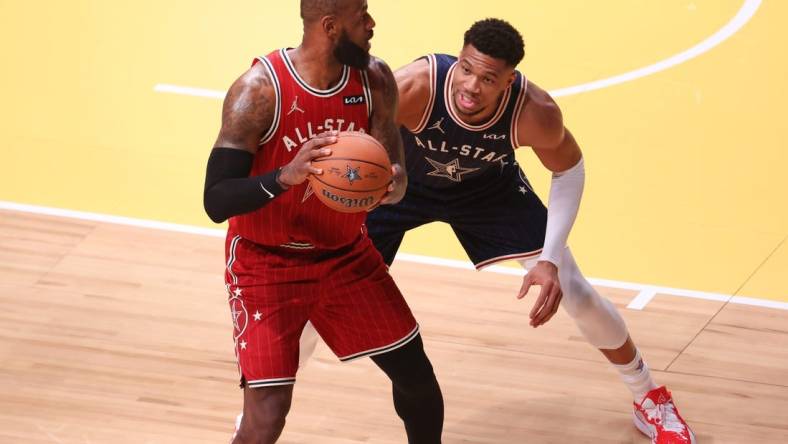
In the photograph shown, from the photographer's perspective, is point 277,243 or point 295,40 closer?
point 277,243

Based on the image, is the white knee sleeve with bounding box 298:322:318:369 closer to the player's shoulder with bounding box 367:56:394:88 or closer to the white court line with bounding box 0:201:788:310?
the player's shoulder with bounding box 367:56:394:88

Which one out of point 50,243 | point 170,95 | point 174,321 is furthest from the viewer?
point 170,95

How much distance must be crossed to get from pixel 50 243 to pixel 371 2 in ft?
14.4

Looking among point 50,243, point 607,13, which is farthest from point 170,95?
point 607,13

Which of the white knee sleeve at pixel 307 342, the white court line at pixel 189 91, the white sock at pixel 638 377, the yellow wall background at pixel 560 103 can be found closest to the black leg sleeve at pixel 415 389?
the white knee sleeve at pixel 307 342

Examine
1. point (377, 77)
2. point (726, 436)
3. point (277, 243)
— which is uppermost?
point (377, 77)

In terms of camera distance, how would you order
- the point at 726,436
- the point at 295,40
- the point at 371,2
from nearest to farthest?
1. the point at 726,436
2. the point at 295,40
3. the point at 371,2

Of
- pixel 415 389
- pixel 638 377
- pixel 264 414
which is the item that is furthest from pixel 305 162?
pixel 638 377

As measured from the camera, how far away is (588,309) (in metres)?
5.61

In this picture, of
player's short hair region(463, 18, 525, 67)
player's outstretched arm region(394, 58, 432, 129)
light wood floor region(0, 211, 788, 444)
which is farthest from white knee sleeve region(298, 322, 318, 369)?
player's short hair region(463, 18, 525, 67)

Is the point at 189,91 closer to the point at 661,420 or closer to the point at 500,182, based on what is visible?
the point at 500,182

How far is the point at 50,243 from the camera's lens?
24.9ft

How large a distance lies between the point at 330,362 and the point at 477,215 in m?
1.25

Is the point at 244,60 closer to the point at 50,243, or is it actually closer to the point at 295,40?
the point at 295,40
